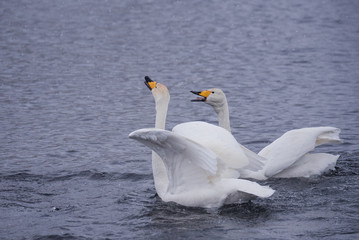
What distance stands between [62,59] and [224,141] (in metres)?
9.65

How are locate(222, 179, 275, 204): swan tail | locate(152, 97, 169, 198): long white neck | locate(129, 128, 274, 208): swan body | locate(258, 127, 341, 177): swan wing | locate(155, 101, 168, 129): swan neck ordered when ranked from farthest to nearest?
1. locate(258, 127, 341, 177): swan wing
2. locate(155, 101, 168, 129): swan neck
3. locate(152, 97, 169, 198): long white neck
4. locate(129, 128, 274, 208): swan body
5. locate(222, 179, 275, 204): swan tail

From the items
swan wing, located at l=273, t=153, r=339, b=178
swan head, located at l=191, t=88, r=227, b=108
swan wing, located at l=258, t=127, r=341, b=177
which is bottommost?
swan wing, located at l=273, t=153, r=339, b=178

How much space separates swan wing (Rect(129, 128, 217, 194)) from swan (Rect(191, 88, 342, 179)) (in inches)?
50.6

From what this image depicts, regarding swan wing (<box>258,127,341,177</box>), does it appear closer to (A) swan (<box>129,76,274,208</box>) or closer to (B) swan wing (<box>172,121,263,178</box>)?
(B) swan wing (<box>172,121,263,178</box>)

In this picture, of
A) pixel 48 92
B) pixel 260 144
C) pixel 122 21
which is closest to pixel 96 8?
pixel 122 21

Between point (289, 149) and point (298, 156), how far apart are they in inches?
6.0

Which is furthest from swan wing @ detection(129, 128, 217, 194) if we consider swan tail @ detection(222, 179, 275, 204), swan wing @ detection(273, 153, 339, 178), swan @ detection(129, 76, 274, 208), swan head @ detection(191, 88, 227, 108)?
swan head @ detection(191, 88, 227, 108)

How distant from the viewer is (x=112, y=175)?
388 inches

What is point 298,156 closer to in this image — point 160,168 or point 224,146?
point 224,146

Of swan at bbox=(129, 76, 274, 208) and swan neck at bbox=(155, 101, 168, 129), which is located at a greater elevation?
swan neck at bbox=(155, 101, 168, 129)

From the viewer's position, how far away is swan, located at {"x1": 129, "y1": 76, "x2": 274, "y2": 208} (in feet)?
25.3

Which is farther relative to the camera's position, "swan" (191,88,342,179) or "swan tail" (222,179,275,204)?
"swan" (191,88,342,179)

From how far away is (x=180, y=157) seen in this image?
8.07 m

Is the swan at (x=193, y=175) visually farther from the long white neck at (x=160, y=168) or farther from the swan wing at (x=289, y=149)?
the swan wing at (x=289, y=149)
